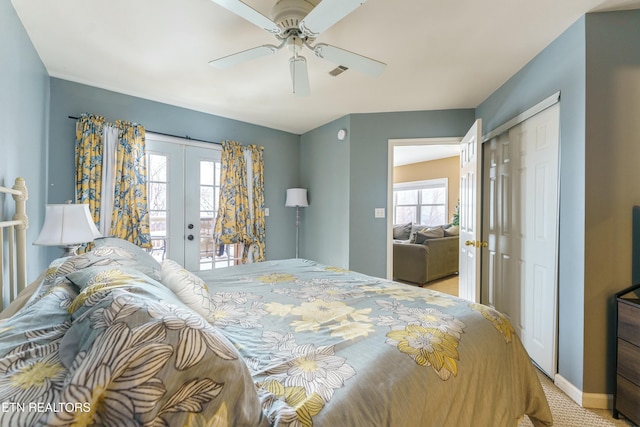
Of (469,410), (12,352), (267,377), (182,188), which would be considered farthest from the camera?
(182,188)

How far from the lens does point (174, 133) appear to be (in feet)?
10.5

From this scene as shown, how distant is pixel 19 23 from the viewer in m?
1.78

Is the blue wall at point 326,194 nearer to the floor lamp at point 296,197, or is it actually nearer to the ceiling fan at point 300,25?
the floor lamp at point 296,197

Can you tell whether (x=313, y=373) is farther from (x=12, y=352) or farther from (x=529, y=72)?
(x=529, y=72)

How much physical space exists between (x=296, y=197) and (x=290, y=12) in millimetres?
2656

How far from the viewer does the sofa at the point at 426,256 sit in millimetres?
4453

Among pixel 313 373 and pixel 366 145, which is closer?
pixel 313 373

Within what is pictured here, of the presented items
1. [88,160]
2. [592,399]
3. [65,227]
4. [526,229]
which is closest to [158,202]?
[88,160]

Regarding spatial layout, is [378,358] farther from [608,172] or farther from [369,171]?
[369,171]

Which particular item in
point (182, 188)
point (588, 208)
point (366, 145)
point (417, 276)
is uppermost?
point (366, 145)

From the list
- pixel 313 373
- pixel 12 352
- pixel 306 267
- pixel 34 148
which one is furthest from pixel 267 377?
pixel 34 148

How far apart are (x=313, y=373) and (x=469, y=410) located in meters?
0.60

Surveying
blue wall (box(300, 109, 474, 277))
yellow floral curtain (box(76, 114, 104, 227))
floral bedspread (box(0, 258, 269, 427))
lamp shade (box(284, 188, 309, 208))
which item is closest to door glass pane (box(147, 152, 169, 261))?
yellow floral curtain (box(76, 114, 104, 227))

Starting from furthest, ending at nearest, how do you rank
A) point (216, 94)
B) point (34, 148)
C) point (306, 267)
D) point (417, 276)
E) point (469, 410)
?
point (417, 276)
point (216, 94)
point (306, 267)
point (34, 148)
point (469, 410)
